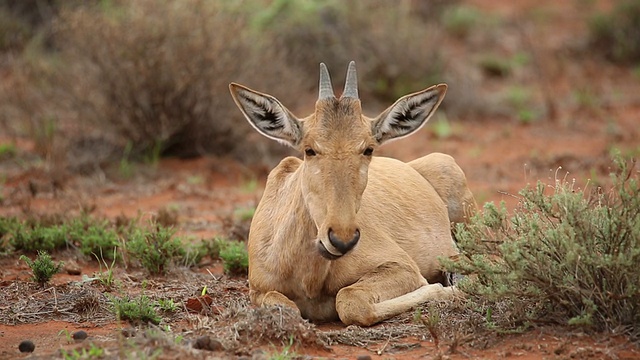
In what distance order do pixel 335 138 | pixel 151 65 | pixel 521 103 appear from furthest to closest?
pixel 521 103, pixel 151 65, pixel 335 138

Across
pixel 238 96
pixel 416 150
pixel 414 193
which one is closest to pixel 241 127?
pixel 416 150

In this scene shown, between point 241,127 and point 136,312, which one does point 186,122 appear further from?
point 136,312

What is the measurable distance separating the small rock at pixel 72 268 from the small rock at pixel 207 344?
2871 mm

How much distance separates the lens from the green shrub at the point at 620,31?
19.7 m

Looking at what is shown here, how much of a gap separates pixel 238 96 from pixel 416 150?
26.3 feet

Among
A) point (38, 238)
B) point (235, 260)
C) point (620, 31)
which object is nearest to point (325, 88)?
point (235, 260)

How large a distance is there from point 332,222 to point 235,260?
2299mm

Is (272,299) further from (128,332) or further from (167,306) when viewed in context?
(128,332)

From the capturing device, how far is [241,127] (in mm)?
13398

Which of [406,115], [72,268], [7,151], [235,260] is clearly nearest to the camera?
[406,115]

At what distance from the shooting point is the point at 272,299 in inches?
263

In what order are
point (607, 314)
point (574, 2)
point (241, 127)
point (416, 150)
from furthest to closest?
point (574, 2), point (416, 150), point (241, 127), point (607, 314)

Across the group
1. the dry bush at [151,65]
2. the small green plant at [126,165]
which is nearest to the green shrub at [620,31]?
the dry bush at [151,65]

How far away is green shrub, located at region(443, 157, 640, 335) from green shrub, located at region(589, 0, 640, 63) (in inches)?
564
